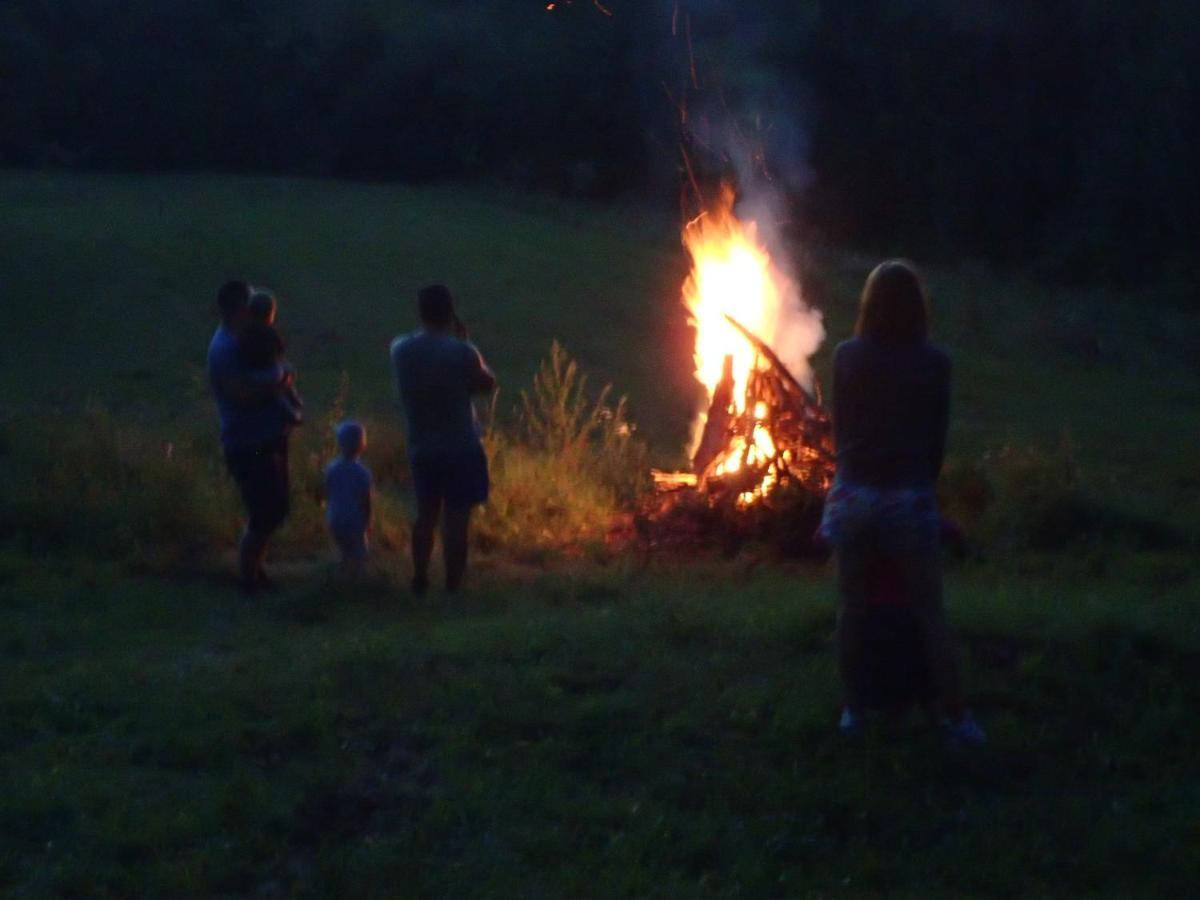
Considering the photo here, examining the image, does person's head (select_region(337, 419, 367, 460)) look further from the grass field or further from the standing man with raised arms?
the grass field

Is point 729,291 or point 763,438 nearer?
point 763,438

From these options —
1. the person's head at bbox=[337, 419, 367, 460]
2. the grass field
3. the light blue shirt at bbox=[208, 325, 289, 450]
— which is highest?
the light blue shirt at bbox=[208, 325, 289, 450]

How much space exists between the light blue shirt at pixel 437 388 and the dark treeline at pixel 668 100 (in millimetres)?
14671

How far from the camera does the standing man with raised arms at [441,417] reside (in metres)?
8.28

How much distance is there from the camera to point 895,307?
5773 mm

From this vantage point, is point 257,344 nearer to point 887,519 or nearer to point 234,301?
point 234,301

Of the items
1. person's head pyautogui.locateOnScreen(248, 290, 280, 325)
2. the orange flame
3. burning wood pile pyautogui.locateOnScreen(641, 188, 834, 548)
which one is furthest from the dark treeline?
person's head pyautogui.locateOnScreen(248, 290, 280, 325)

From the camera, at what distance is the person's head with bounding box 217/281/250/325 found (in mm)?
8625

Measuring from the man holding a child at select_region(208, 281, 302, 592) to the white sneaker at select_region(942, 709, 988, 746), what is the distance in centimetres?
424

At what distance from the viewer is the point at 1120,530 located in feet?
33.3

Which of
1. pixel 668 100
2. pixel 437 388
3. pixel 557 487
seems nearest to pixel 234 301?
pixel 437 388

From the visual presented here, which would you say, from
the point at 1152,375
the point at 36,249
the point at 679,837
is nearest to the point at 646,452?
the point at 679,837

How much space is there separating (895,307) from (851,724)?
1611 millimetres

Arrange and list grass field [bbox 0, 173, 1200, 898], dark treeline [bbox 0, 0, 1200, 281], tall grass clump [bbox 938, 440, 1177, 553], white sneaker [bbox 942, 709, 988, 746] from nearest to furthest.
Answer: grass field [bbox 0, 173, 1200, 898], white sneaker [bbox 942, 709, 988, 746], tall grass clump [bbox 938, 440, 1177, 553], dark treeline [bbox 0, 0, 1200, 281]
